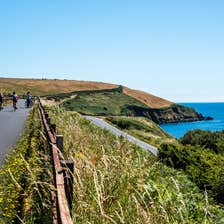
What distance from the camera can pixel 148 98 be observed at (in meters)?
142

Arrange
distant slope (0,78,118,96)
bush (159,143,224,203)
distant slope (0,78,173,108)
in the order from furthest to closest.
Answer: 1. distant slope (0,78,173,108)
2. distant slope (0,78,118,96)
3. bush (159,143,224,203)

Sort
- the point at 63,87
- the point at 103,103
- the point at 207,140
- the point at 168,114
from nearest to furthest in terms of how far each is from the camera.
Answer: the point at 207,140 < the point at 103,103 < the point at 63,87 < the point at 168,114

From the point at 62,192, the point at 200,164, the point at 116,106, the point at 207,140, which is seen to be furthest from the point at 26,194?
the point at 116,106

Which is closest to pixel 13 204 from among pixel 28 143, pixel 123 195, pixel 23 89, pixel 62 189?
pixel 123 195

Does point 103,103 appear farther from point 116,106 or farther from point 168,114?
point 168,114

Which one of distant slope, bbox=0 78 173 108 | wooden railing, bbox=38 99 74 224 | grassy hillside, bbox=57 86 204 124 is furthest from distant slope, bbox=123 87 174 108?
wooden railing, bbox=38 99 74 224

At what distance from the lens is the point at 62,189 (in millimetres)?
5117

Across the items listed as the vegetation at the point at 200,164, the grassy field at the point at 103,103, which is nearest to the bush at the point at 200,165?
the vegetation at the point at 200,164

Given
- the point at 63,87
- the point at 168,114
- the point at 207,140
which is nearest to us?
the point at 207,140

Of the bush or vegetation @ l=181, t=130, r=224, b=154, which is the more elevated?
the bush

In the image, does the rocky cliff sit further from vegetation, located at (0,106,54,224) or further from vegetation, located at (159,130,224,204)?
vegetation, located at (0,106,54,224)

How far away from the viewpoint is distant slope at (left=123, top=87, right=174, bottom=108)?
13600 cm

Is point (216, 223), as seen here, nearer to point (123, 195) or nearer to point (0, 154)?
point (123, 195)

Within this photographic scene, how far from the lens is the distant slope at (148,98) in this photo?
136000mm
